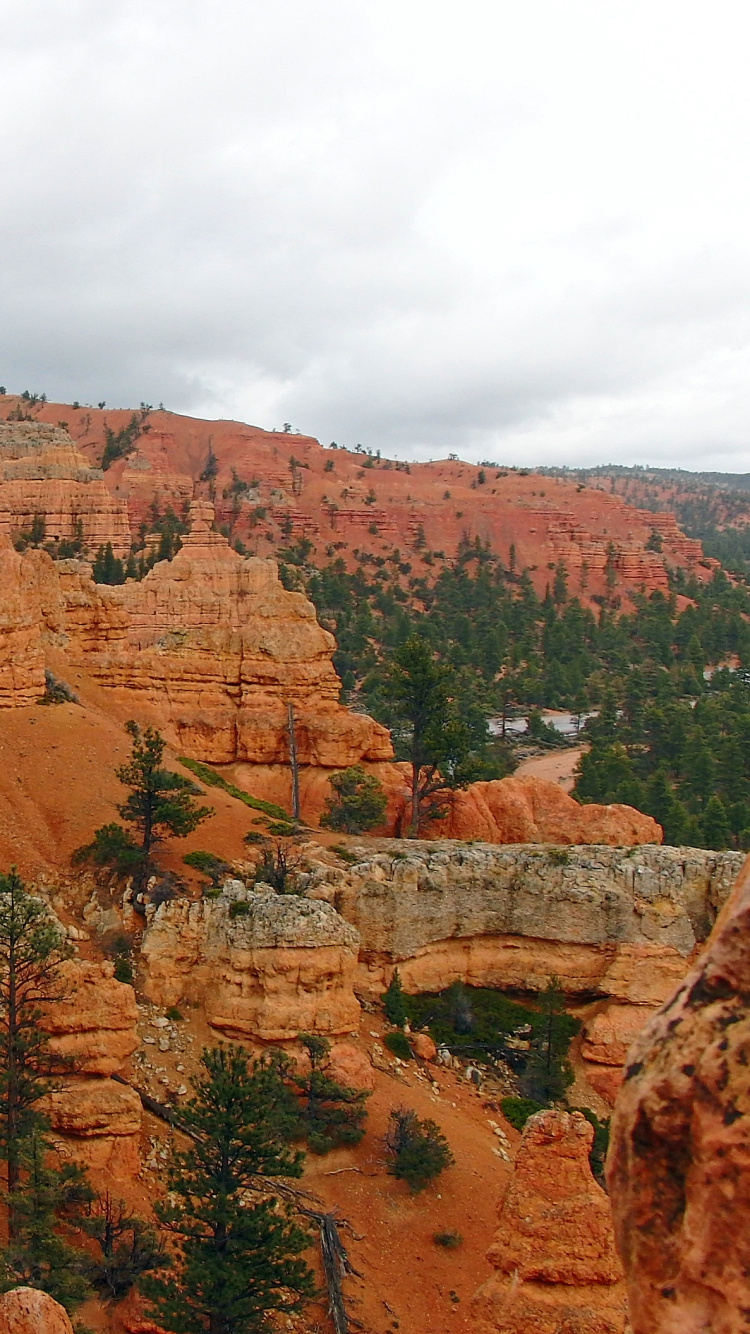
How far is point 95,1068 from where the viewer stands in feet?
57.5

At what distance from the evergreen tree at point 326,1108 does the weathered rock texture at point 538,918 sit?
506 centimetres

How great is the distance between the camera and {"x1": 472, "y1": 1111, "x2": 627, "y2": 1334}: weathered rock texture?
11.9 m

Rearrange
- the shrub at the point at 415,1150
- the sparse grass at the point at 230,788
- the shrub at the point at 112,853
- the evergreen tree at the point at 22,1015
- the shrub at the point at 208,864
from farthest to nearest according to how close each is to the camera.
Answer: the sparse grass at the point at 230,788 → the shrub at the point at 208,864 → the shrub at the point at 112,853 → the shrub at the point at 415,1150 → the evergreen tree at the point at 22,1015

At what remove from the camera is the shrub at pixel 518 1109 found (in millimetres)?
22594

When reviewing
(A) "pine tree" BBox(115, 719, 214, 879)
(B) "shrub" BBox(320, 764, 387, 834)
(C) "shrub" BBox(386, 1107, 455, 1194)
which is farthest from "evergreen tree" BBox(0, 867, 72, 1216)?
(B) "shrub" BBox(320, 764, 387, 834)

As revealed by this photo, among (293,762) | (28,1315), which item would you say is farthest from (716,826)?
(28,1315)

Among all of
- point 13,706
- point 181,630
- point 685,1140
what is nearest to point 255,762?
point 181,630

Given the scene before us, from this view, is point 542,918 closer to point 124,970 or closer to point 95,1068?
point 124,970

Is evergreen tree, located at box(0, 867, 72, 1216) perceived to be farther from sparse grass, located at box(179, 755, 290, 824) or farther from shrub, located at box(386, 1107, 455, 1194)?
sparse grass, located at box(179, 755, 290, 824)

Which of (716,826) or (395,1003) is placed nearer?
(395,1003)

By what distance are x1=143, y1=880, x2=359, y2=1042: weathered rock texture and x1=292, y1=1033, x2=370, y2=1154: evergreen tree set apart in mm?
1062

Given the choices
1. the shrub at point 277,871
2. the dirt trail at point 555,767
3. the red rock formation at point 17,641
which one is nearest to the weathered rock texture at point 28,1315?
the shrub at point 277,871

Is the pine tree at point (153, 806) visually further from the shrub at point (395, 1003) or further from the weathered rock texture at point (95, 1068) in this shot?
the shrub at point (395, 1003)

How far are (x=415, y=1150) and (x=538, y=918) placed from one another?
8.91 metres
